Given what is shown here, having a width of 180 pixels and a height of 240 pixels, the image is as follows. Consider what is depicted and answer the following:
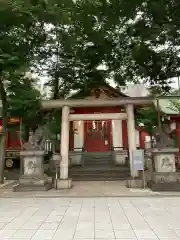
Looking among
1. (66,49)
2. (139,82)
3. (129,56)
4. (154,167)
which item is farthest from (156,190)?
(66,49)

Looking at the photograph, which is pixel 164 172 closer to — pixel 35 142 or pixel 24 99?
pixel 35 142

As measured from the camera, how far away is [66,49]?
1159 centimetres

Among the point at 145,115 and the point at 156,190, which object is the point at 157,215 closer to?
the point at 156,190

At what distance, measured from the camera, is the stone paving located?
15.5 feet

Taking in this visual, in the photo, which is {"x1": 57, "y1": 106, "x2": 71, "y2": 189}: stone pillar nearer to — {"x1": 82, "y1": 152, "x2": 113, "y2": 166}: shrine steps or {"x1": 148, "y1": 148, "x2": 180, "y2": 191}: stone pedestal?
{"x1": 148, "y1": 148, "x2": 180, "y2": 191}: stone pedestal

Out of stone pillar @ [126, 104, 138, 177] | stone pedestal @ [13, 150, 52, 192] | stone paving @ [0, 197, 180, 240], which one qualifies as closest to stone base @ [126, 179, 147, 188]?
stone pillar @ [126, 104, 138, 177]

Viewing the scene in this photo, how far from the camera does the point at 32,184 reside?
10.1 metres

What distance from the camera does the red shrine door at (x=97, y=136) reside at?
1763cm

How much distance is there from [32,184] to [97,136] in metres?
8.62

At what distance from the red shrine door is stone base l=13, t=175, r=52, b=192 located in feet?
25.2

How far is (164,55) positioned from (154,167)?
18.2 ft

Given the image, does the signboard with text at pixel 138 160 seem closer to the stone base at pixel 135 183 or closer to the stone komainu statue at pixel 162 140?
the stone base at pixel 135 183

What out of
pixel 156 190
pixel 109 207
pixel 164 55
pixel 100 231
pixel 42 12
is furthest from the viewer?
pixel 164 55

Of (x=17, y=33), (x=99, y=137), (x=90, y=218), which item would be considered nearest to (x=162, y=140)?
(x=90, y=218)
